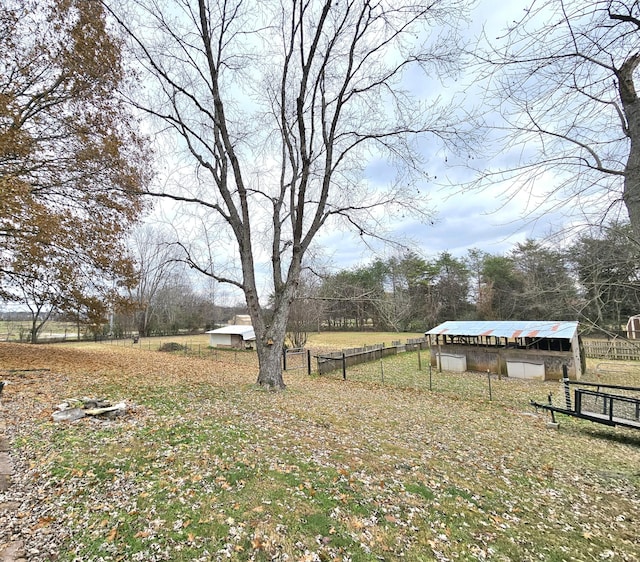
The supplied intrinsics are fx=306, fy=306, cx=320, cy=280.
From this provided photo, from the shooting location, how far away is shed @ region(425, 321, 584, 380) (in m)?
13.3

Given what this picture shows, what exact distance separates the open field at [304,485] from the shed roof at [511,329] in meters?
7.16

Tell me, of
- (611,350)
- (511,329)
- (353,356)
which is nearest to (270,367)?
(353,356)

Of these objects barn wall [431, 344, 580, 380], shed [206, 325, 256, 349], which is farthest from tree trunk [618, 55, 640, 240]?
shed [206, 325, 256, 349]

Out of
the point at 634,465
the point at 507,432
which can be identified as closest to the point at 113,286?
the point at 507,432

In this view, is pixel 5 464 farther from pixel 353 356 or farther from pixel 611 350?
pixel 611 350

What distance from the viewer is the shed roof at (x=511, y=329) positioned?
1314 centimetres

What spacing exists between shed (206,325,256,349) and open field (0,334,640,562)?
21615mm

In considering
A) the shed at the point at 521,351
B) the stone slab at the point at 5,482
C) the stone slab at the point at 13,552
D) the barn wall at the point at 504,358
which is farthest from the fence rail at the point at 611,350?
the stone slab at the point at 5,482

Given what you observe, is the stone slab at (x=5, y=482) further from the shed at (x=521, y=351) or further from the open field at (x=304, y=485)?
the shed at (x=521, y=351)

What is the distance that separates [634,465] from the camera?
5.11 meters

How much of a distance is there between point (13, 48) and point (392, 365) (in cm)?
2016

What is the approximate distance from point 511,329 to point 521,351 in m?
1.39

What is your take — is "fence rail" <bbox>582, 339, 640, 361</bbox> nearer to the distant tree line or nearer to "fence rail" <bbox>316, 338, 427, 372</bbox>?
the distant tree line

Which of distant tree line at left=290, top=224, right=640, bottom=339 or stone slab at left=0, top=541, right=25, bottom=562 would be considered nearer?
stone slab at left=0, top=541, right=25, bottom=562
